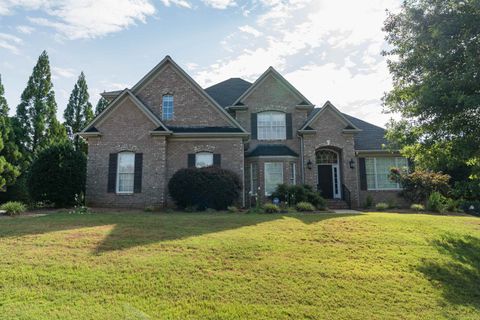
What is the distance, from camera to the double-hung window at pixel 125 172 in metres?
17.6

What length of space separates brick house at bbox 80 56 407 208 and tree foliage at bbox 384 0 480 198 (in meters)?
7.45

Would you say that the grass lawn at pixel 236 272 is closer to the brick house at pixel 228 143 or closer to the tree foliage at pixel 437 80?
the tree foliage at pixel 437 80

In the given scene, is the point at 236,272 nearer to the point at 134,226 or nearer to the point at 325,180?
the point at 134,226

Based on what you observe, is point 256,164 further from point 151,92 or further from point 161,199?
point 151,92

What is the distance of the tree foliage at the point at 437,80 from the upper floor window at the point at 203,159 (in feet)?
31.1

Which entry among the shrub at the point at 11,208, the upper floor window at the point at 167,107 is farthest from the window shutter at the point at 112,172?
the shrub at the point at 11,208

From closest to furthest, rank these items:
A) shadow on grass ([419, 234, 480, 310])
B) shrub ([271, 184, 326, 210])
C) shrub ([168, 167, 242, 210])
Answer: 1. shadow on grass ([419, 234, 480, 310])
2. shrub ([168, 167, 242, 210])
3. shrub ([271, 184, 326, 210])

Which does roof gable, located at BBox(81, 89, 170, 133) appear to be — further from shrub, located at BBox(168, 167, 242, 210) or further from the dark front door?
the dark front door

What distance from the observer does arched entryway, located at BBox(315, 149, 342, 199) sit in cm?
2114

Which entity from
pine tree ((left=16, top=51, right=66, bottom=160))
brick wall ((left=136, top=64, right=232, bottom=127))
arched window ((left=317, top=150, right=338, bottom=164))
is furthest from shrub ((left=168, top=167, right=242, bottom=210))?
pine tree ((left=16, top=51, right=66, bottom=160))

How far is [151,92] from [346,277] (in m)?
16.2

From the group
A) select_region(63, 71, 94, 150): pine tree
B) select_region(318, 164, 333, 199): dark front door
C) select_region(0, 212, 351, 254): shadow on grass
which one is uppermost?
select_region(63, 71, 94, 150): pine tree

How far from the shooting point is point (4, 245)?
27.6ft

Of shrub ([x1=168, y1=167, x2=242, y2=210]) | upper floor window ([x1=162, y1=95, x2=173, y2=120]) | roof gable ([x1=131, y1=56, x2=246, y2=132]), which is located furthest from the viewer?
upper floor window ([x1=162, y1=95, x2=173, y2=120])
